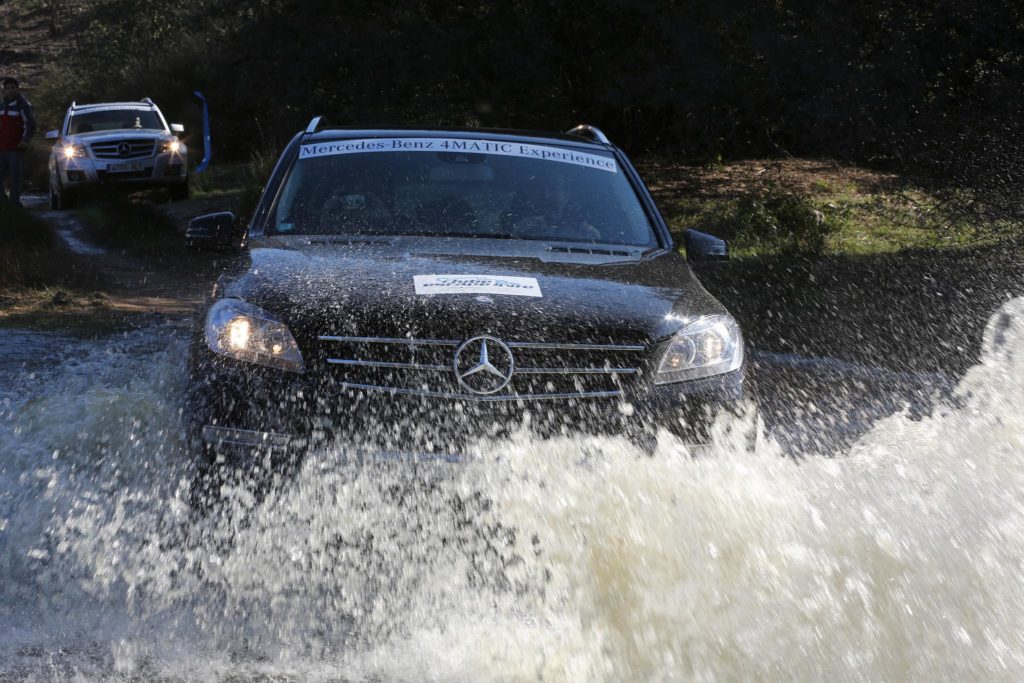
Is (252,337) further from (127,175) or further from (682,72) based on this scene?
(127,175)

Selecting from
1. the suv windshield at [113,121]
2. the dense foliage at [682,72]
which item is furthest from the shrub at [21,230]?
the suv windshield at [113,121]

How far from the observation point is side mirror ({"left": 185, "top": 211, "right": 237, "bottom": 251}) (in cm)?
572

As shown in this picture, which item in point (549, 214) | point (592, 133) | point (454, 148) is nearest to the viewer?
point (549, 214)

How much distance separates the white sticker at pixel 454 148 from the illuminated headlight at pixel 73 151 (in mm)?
17393

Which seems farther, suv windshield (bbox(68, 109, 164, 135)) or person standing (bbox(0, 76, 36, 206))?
suv windshield (bbox(68, 109, 164, 135))

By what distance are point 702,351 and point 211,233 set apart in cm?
227

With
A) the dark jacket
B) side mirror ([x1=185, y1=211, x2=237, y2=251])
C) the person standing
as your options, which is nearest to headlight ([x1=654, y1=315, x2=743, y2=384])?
side mirror ([x1=185, y1=211, x2=237, y2=251])

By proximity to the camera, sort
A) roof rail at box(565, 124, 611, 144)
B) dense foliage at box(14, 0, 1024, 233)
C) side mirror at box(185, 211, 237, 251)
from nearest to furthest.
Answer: side mirror at box(185, 211, 237, 251), roof rail at box(565, 124, 611, 144), dense foliage at box(14, 0, 1024, 233)

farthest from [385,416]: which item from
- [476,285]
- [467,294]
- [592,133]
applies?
[592,133]

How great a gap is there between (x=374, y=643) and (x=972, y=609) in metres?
1.72

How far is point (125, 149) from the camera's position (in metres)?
22.8

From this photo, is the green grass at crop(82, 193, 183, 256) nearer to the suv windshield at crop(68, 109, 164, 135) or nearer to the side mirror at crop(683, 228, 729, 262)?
the suv windshield at crop(68, 109, 164, 135)

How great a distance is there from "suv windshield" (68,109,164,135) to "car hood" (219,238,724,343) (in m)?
19.8

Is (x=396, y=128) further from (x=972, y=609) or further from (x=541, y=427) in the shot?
(x=972, y=609)
